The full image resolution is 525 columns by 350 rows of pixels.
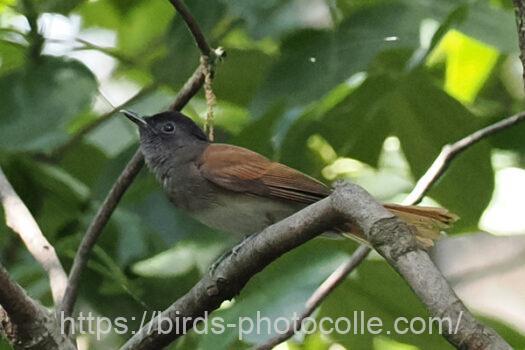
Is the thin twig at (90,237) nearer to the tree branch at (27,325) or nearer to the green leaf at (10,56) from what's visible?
the tree branch at (27,325)

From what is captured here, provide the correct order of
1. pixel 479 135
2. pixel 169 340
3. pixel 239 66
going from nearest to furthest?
pixel 169 340 < pixel 479 135 < pixel 239 66

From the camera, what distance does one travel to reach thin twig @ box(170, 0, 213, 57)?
3.07 meters

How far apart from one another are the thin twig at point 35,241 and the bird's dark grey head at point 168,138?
0.62 meters

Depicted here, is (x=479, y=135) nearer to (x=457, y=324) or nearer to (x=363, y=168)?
(x=363, y=168)

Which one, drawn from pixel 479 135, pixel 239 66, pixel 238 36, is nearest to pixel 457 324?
pixel 479 135

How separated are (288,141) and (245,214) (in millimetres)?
312

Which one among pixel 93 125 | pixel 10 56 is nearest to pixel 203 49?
pixel 93 125

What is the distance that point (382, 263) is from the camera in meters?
3.45

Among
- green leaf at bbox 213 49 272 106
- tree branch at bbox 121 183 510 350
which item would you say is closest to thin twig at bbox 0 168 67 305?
tree branch at bbox 121 183 510 350

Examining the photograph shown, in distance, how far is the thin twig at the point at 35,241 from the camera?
308cm

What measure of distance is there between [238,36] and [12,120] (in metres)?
1.19

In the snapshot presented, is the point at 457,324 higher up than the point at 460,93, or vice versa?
the point at 460,93

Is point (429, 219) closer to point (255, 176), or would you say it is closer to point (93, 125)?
point (255, 176)

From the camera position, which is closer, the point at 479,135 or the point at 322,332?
the point at 479,135
